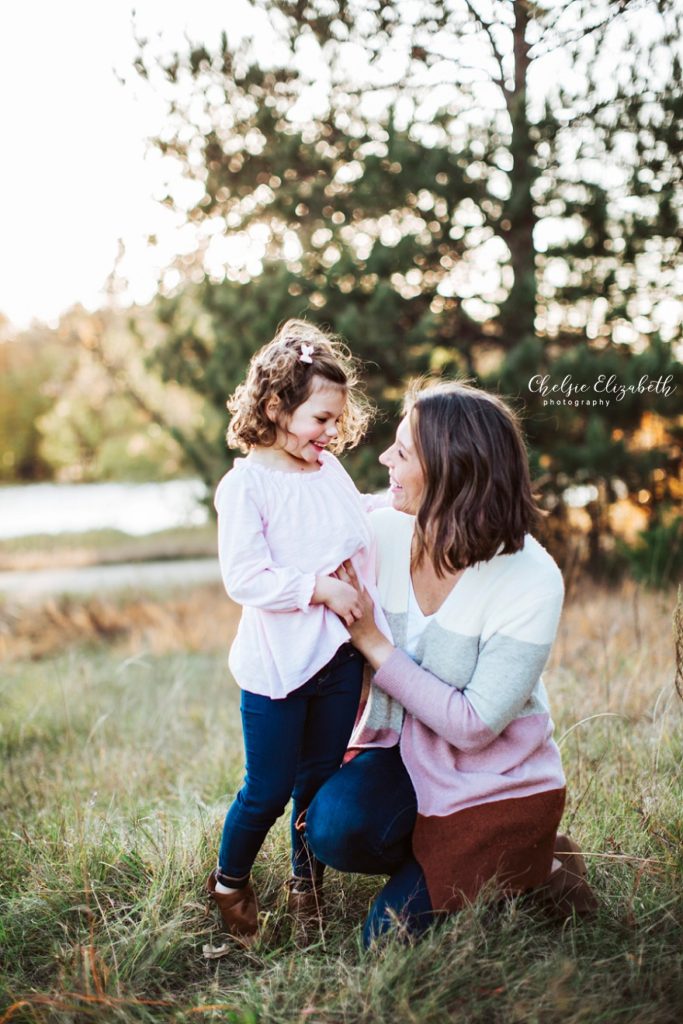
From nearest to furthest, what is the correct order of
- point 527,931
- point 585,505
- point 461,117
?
point 527,931 < point 461,117 < point 585,505

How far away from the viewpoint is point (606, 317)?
18.6 feet

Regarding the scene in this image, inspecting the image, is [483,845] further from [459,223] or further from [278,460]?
[459,223]

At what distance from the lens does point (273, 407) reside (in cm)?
214

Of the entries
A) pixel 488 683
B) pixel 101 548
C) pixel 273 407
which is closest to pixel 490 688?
pixel 488 683

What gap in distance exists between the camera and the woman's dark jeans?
1993 mm

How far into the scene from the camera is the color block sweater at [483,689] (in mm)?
1990

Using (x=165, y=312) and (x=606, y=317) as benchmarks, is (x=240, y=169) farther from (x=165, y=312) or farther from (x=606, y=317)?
(x=606, y=317)

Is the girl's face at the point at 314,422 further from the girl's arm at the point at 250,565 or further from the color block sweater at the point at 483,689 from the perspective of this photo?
the color block sweater at the point at 483,689

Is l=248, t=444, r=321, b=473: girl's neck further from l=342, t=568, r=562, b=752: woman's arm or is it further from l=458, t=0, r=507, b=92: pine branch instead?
l=458, t=0, r=507, b=92: pine branch

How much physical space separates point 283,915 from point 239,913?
4.9 inches

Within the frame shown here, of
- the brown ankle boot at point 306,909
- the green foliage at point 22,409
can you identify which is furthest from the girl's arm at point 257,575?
the green foliage at point 22,409

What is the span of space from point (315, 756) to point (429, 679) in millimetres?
370

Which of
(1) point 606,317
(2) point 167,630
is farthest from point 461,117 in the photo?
(2) point 167,630

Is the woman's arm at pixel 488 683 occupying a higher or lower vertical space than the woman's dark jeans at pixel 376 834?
higher
